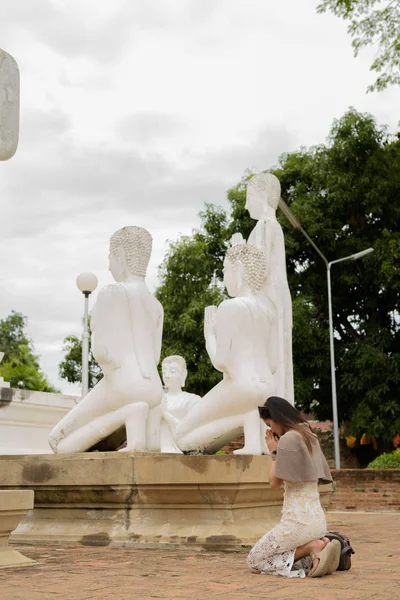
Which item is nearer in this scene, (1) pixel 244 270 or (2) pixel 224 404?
Result: (2) pixel 224 404

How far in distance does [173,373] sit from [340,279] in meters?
12.5

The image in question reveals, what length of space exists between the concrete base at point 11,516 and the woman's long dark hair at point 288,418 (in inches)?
61.4

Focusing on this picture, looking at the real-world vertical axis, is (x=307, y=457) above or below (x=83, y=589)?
above

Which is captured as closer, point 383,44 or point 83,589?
point 83,589

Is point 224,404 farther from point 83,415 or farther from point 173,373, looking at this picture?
point 173,373

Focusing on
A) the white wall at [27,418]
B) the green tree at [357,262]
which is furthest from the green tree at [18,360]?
the white wall at [27,418]

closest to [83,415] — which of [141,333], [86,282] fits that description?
[141,333]

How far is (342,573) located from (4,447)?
621cm

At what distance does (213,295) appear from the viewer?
2394 centimetres

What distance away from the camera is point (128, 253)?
24.3ft

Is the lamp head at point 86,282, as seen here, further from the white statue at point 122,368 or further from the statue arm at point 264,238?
the white statue at point 122,368

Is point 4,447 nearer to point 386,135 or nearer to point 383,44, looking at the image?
point 383,44

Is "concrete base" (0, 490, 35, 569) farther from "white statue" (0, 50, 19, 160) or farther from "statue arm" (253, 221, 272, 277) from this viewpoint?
"statue arm" (253, 221, 272, 277)

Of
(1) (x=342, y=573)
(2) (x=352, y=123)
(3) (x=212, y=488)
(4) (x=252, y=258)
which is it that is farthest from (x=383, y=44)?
(1) (x=342, y=573)
